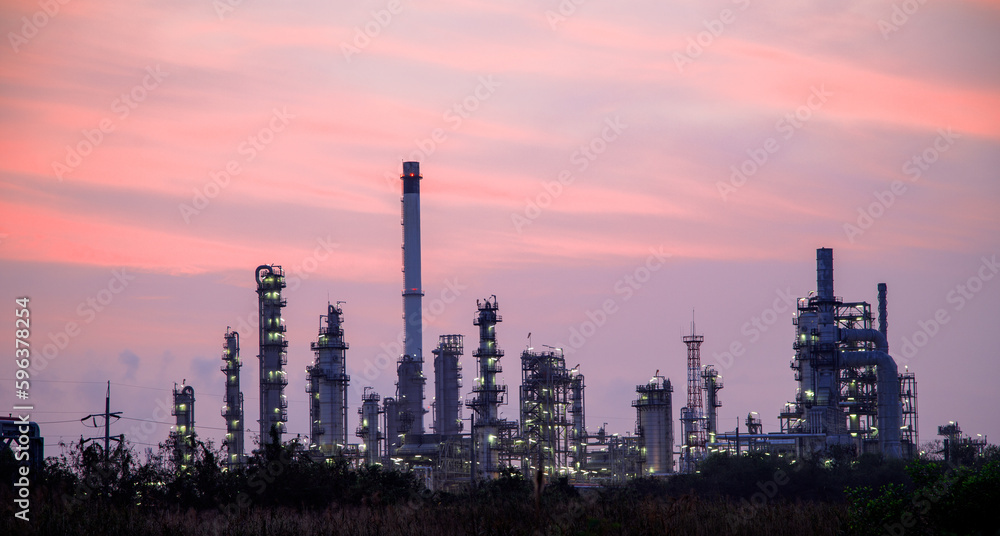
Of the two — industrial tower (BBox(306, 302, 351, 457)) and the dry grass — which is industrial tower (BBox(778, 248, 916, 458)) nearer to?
industrial tower (BBox(306, 302, 351, 457))

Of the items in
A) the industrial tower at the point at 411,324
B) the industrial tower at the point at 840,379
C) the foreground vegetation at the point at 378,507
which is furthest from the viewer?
the industrial tower at the point at 411,324

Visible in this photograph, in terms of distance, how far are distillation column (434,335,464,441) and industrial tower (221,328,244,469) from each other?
18.5 m

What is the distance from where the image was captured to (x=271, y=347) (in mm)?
89125

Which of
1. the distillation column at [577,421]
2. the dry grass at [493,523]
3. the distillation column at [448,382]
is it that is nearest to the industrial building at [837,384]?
the distillation column at [577,421]

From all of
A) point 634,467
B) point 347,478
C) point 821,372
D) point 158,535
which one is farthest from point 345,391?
point 158,535

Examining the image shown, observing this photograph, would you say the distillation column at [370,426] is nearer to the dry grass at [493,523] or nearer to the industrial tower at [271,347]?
the industrial tower at [271,347]

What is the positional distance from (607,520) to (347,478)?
1979cm

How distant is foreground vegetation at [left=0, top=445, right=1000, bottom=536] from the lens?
1945 cm

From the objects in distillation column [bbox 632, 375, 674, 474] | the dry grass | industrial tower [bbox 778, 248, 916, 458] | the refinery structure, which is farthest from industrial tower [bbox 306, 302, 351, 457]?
the dry grass

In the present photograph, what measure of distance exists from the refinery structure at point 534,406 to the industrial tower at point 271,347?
9 cm

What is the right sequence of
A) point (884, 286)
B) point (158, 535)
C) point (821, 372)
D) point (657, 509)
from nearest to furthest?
1. point (158, 535)
2. point (657, 509)
3. point (821, 372)
4. point (884, 286)

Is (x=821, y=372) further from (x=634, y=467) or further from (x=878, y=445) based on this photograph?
(x=634, y=467)

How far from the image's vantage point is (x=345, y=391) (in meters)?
88.3

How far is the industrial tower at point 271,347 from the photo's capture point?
89.0m
